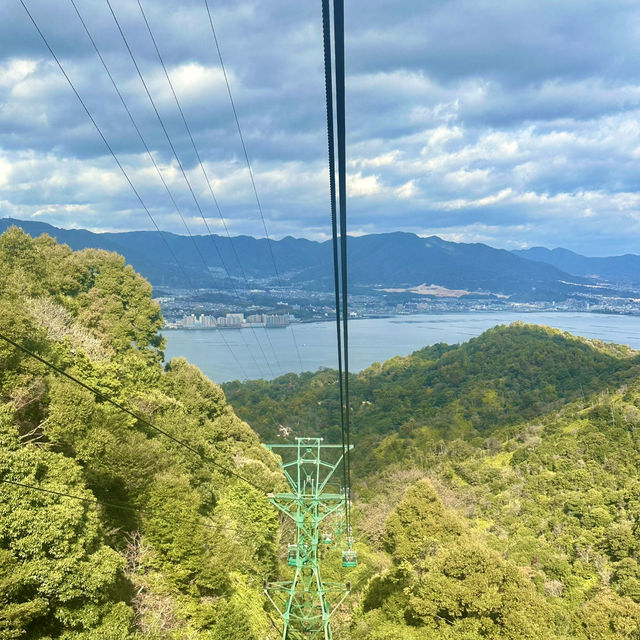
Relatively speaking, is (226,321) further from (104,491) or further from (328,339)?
(328,339)

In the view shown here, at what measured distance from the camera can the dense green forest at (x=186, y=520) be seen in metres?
10.0

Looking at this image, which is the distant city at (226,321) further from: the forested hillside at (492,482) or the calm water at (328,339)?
the forested hillside at (492,482)

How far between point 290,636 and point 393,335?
139 meters

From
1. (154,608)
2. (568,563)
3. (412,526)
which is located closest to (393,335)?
(568,563)

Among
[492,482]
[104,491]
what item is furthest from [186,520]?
[492,482]

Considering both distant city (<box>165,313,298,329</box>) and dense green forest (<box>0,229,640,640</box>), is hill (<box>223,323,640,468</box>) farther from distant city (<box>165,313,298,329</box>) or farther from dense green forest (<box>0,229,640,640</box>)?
dense green forest (<box>0,229,640,640</box>)

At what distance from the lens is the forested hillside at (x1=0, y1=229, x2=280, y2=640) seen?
9.56 meters

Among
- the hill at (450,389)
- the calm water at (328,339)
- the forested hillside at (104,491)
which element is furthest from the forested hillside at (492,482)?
the calm water at (328,339)

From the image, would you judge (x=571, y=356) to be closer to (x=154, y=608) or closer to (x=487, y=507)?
(x=487, y=507)

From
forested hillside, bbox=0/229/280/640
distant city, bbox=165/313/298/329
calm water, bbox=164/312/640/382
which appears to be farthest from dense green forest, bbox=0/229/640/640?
distant city, bbox=165/313/298/329

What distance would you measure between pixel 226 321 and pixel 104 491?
4417 centimetres

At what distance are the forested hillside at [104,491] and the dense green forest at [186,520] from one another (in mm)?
42

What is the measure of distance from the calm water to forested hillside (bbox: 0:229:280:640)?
30.2ft

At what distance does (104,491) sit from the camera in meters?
14.0
